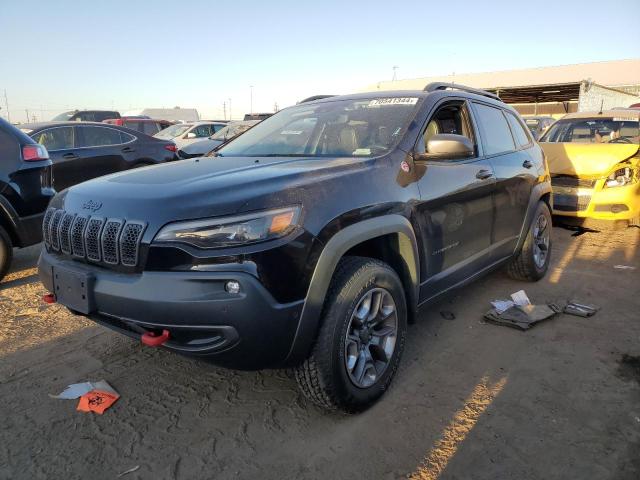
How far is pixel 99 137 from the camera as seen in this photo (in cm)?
801

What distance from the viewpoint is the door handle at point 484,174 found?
363 centimetres

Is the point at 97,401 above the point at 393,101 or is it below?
below

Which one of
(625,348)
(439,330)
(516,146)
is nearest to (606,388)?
(625,348)

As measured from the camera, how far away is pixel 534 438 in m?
2.46

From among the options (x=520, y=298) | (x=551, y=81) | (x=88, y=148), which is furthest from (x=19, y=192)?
(x=551, y=81)

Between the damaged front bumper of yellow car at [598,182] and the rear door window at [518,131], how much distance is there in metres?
2.55

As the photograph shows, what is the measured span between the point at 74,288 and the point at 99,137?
634 centimetres

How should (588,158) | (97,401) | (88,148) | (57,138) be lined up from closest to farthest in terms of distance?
(97,401)
(588,158)
(57,138)
(88,148)

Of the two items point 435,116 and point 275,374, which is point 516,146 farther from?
point 275,374

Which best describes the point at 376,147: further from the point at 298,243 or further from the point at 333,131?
the point at 298,243

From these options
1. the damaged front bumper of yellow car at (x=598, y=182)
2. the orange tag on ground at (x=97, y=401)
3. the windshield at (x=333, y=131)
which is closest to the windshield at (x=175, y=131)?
the damaged front bumper of yellow car at (x=598, y=182)

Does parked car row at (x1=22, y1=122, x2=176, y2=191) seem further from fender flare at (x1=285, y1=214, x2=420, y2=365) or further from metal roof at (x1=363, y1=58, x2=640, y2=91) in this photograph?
metal roof at (x1=363, y1=58, x2=640, y2=91)

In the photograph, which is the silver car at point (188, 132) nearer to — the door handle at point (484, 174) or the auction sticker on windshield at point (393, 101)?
the auction sticker on windshield at point (393, 101)

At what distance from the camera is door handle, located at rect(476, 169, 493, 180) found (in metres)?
3.63
